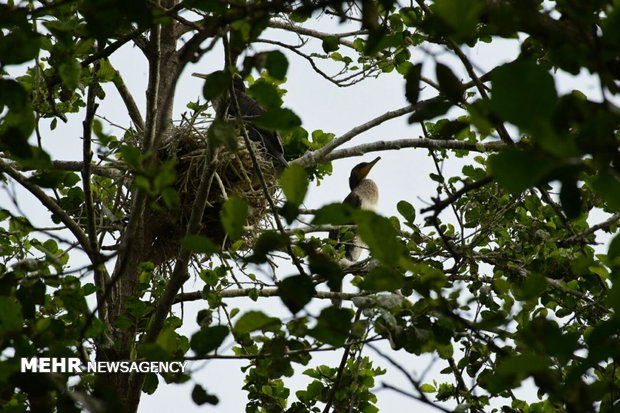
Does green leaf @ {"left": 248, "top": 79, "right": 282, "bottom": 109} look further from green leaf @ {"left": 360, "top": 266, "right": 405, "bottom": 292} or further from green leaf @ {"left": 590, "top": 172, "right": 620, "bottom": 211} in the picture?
green leaf @ {"left": 590, "top": 172, "right": 620, "bottom": 211}

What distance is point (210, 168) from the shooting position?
2764 mm

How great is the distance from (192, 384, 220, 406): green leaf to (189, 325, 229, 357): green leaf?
0.30 metres

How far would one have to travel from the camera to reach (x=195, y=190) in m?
4.45

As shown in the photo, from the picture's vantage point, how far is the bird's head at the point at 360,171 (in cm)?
813

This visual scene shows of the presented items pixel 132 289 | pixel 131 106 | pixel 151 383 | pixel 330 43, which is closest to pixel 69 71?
pixel 151 383

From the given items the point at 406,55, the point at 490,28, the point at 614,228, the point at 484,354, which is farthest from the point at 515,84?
the point at 406,55

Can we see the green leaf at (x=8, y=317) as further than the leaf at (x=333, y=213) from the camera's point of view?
Yes

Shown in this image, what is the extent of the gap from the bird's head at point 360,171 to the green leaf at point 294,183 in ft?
22.4

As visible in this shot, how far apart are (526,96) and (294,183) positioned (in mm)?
483

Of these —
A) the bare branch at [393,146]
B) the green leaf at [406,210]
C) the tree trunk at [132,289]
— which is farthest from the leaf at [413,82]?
the bare branch at [393,146]

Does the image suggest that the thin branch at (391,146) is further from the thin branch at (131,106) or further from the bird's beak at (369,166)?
the bird's beak at (369,166)

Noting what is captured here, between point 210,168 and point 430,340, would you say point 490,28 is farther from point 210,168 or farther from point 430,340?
point 210,168

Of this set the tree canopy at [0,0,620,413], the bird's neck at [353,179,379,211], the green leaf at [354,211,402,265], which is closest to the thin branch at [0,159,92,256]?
the tree canopy at [0,0,620,413]

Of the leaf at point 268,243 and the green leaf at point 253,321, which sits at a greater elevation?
the leaf at point 268,243
